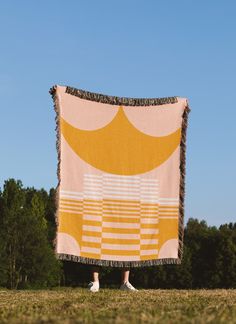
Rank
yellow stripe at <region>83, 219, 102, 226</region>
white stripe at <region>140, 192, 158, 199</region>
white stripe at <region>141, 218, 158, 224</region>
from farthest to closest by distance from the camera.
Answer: white stripe at <region>141, 218, 158, 224</region>
white stripe at <region>140, 192, 158, 199</region>
yellow stripe at <region>83, 219, 102, 226</region>

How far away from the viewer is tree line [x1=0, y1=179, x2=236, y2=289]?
74.7 meters

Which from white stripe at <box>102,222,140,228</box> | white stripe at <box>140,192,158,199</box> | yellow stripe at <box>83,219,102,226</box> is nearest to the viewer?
yellow stripe at <box>83,219,102,226</box>

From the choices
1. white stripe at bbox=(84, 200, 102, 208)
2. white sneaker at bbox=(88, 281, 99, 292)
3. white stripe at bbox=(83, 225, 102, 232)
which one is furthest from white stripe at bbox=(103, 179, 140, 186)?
white sneaker at bbox=(88, 281, 99, 292)

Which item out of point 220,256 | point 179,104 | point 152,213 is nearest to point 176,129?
point 179,104

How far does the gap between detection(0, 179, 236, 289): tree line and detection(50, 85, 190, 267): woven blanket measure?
5590 centimetres

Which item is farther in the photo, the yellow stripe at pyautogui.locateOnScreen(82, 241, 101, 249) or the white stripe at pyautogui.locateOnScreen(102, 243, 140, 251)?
the white stripe at pyautogui.locateOnScreen(102, 243, 140, 251)

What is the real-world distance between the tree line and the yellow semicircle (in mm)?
56192

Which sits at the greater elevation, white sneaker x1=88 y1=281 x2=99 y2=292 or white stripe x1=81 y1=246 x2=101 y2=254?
white stripe x1=81 y1=246 x2=101 y2=254

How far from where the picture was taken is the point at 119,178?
14609 mm

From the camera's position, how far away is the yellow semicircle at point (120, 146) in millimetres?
14367

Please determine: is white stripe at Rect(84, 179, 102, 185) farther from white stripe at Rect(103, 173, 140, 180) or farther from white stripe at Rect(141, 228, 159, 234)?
white stripe at Rect(141, 228, 159, 234)

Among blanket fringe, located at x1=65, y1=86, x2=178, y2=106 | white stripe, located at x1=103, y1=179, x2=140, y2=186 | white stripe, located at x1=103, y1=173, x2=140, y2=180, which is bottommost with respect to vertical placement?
white stripe, located at x1=103, y1=179, x2=140, y2=186

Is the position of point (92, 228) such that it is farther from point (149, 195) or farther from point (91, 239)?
point (149, 195)

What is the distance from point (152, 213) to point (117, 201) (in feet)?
3.28
